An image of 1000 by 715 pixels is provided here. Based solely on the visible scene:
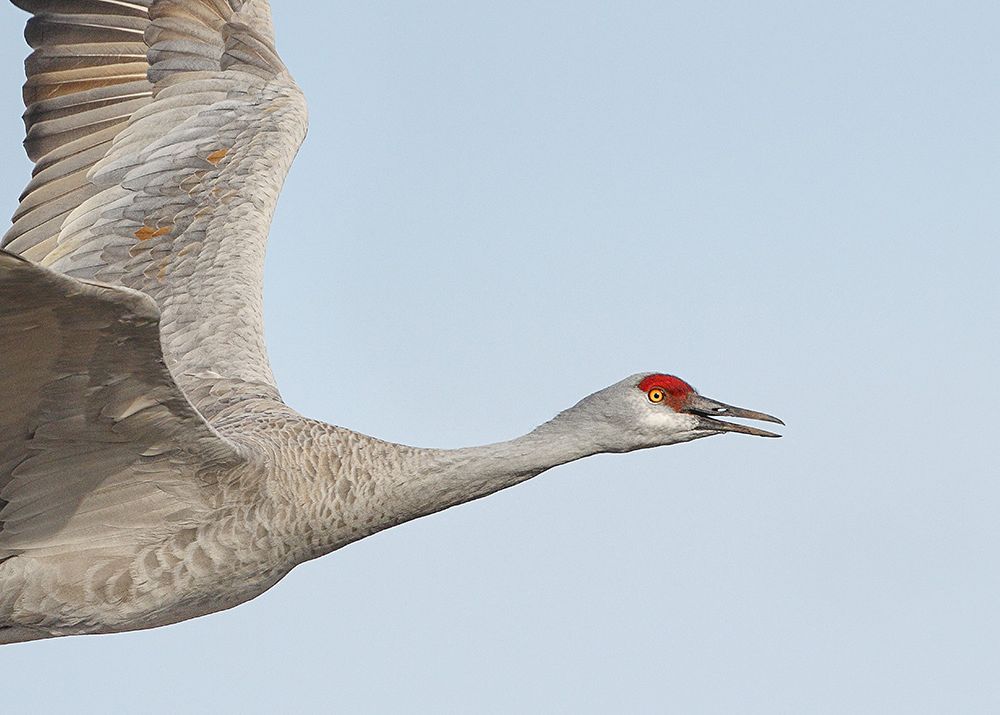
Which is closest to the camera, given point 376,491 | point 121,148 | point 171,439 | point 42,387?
point 42,387

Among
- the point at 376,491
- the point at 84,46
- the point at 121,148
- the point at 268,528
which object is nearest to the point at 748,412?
the point at 376,491

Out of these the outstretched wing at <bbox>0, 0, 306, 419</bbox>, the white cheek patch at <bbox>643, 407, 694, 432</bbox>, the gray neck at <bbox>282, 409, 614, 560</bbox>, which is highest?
the outstretched wing at <bbox>0, 0, 306, 419</bbox>

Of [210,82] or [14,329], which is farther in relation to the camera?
[210,82]

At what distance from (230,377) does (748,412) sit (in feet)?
10.5

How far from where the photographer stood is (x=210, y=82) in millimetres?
11625

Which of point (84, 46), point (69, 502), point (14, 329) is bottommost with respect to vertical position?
point (69, 502)

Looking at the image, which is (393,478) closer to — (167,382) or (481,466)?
(481,466)

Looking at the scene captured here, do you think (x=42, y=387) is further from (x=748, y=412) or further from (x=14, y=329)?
(x=748, y=412)

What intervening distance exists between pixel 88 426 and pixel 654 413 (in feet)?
9.95

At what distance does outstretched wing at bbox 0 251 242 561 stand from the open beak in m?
2.49

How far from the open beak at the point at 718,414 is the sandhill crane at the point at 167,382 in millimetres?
11

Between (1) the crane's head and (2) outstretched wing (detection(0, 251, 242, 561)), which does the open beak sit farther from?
(2) outstretched wing (detection(0, 251, 242, 561))

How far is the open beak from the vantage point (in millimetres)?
9125

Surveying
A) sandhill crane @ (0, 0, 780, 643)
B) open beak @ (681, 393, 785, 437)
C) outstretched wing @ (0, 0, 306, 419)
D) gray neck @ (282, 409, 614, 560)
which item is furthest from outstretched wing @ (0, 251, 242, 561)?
open beak @ (681, 393, 785, 437)
